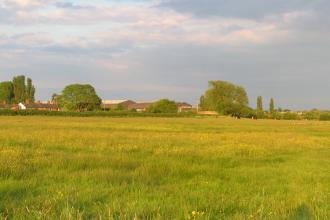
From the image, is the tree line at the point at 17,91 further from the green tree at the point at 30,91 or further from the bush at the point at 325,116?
the bush at the point at 325,116

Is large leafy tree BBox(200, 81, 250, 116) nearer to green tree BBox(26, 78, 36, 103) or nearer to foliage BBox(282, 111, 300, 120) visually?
foliage BBox(282, 111, 300, 120)

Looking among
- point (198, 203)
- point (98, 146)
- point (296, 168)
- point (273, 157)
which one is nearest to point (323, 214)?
point (198, 203)

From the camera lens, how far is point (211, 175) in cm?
1249

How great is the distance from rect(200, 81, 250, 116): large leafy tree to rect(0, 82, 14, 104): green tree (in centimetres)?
7839

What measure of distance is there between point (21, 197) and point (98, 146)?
11667 millimetres

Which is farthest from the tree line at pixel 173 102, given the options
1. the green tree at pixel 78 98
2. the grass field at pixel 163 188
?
the grass field at pixel 163 188

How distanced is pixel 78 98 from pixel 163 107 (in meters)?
28.4

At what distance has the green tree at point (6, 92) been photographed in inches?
7072

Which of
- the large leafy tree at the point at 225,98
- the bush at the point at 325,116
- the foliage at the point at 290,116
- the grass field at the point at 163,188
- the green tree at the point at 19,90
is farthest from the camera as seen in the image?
the green tree at the point at 19,90

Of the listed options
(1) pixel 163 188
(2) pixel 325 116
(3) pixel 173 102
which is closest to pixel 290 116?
(2) pixel 325 116

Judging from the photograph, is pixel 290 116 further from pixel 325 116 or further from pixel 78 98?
pixel 78 98

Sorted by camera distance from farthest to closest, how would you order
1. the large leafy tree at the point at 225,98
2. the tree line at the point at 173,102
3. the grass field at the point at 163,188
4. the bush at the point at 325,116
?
the large leafy tree at the point at 225,98
the tree line at the point at 173,102
the bush at the point at 325,116
the grass field at the point at 163,188

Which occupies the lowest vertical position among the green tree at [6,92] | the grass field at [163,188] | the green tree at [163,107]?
the grass field at [163,188]

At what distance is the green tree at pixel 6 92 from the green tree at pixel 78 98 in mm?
37654
